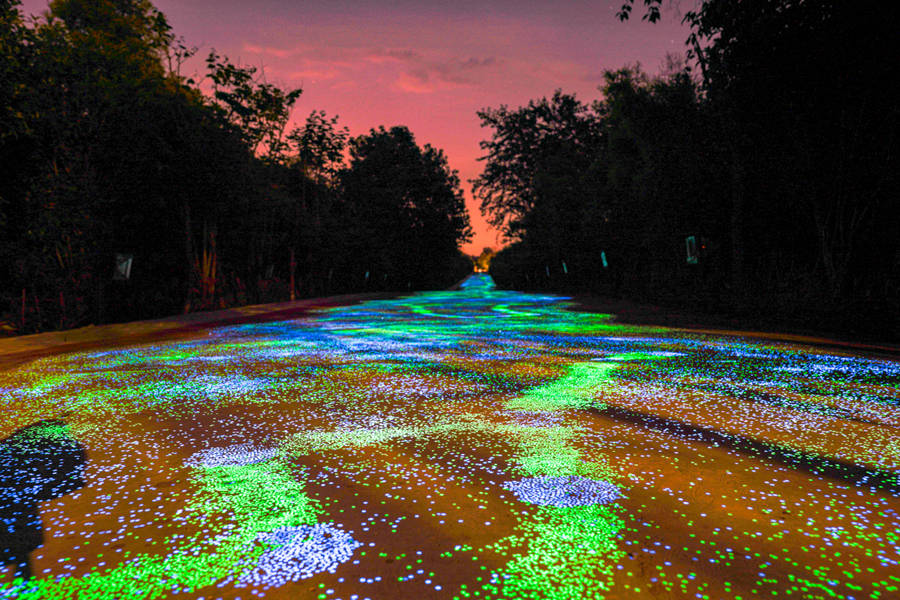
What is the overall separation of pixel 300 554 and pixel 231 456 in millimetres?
1418

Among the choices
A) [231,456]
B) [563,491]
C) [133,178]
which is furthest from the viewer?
[133,178]

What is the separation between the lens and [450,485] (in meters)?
2.82

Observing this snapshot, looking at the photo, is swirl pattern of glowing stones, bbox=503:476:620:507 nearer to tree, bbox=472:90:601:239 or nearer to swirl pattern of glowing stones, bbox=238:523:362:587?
swirl pattern of glowing stones, bbox=238:523:362:587

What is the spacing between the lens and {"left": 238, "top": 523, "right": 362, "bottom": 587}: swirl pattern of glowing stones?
194cm

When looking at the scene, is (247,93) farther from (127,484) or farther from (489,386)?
(127,484)

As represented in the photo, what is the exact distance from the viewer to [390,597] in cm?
181

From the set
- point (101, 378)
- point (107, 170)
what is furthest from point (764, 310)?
point (107, 170)

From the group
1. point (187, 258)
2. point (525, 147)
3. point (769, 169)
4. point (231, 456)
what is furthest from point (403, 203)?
point (231, 456)

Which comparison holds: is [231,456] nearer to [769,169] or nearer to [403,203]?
[769,169]

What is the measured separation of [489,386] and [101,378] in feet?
13.8

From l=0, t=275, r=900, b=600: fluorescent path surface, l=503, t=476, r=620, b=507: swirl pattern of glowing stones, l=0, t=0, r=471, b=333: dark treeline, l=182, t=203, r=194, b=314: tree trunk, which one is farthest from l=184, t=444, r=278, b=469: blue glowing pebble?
l=182, t=203, r=194, b=314: tree trunk

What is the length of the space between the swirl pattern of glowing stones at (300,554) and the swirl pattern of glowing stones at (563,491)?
92 cm

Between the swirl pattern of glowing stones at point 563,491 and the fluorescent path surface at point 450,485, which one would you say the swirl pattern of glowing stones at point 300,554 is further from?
the swirl pattern of glowing stones at point 563,491

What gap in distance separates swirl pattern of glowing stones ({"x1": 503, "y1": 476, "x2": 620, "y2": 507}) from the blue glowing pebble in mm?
1518
